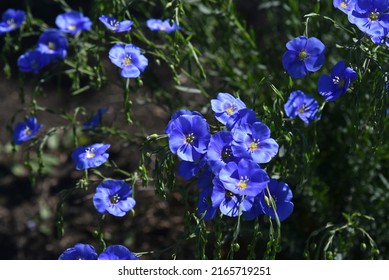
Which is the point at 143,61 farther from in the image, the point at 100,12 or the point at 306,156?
the point at 306,156

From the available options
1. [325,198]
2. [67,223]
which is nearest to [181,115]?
[325,198]

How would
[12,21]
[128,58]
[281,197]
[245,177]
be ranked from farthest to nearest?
[12,21]
[128,58]
[281,197]
[245,177]

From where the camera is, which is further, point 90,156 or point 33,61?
point 33,61

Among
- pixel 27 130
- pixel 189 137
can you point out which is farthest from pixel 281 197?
pixel 27 130

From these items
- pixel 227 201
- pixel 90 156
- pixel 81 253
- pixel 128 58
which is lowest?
pixel 81 253

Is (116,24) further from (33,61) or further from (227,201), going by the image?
(227,201)

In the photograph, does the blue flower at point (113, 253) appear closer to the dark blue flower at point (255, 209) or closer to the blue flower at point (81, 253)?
the blue flower at point (81, 253)
